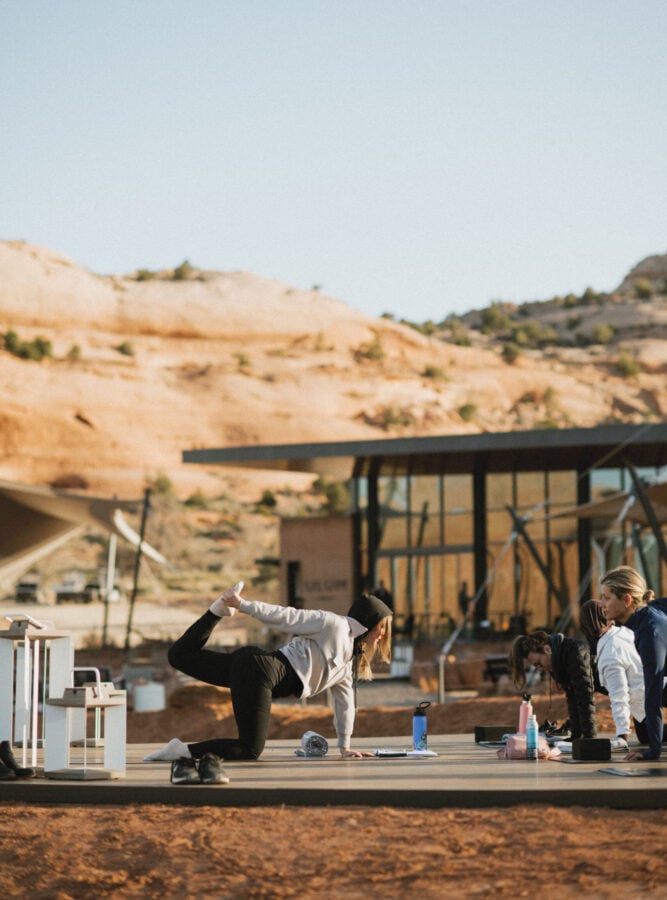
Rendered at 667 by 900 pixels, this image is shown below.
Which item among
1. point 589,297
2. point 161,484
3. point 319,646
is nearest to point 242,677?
point 319,646

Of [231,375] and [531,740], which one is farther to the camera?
[231,375]

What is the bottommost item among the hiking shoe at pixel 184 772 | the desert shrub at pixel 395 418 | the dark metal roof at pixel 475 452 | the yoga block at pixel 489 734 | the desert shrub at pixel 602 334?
the hiking shoe at pixel 184 772

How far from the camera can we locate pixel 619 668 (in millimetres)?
8898

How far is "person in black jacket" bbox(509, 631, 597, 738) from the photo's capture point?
30.4 feet

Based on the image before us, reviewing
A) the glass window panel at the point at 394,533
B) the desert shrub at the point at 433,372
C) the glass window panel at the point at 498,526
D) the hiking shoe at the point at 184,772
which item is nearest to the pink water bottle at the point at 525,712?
the hiking shoe at the point at 184,772

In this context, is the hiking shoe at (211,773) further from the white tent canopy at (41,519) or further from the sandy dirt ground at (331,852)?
the white tent canopy at (41,519)

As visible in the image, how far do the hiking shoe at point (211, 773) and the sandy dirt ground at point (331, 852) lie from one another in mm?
310

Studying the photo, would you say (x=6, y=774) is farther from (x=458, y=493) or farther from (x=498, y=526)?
(x=458, y=493)

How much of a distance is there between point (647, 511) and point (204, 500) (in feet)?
172

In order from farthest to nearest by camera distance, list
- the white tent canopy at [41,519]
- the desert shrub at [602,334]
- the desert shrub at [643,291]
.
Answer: the desert shrub at [643,291] < the desert shrub at [602,334] < the white tent canopy at [41,519]

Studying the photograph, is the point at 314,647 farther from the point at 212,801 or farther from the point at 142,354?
the point at 142,354

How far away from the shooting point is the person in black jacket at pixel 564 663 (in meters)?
9.27

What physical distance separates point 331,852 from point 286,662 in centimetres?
245

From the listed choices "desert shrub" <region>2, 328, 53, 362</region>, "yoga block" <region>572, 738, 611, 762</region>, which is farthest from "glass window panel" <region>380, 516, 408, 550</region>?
"desert shrub" <region>2, 328, 53, 362</region>
